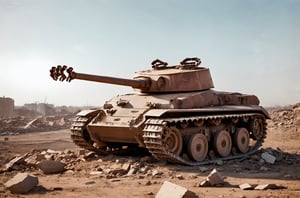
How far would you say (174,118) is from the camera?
10578 mm

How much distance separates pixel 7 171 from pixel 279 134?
14.4 meters

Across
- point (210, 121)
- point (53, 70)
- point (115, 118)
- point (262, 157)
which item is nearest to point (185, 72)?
point (210, 121)

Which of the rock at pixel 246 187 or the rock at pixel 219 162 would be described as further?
the rock at pixel 219 162

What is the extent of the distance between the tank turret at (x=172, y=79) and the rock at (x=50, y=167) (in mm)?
2402

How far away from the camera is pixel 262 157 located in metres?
12.1

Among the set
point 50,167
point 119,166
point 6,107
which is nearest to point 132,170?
point 119,166

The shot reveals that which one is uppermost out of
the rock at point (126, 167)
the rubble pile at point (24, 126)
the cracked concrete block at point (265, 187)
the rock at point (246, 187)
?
the cracked concrete block at point (265, 187)

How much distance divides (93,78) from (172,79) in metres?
2.48

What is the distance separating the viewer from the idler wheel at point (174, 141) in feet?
35.0

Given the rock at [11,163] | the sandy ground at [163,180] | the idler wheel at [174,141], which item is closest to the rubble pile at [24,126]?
the sandy ground at [163,180]

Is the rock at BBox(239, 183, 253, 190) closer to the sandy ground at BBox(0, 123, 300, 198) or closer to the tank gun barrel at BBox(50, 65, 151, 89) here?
the sandy ground at BBox(0, 123, 300, 198)

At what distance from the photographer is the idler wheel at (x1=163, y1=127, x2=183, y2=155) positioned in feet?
35.0

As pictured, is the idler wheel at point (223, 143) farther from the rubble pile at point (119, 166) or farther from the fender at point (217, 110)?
the fender at point (217, 110)

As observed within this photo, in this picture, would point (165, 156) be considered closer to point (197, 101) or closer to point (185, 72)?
point (197, 101)
